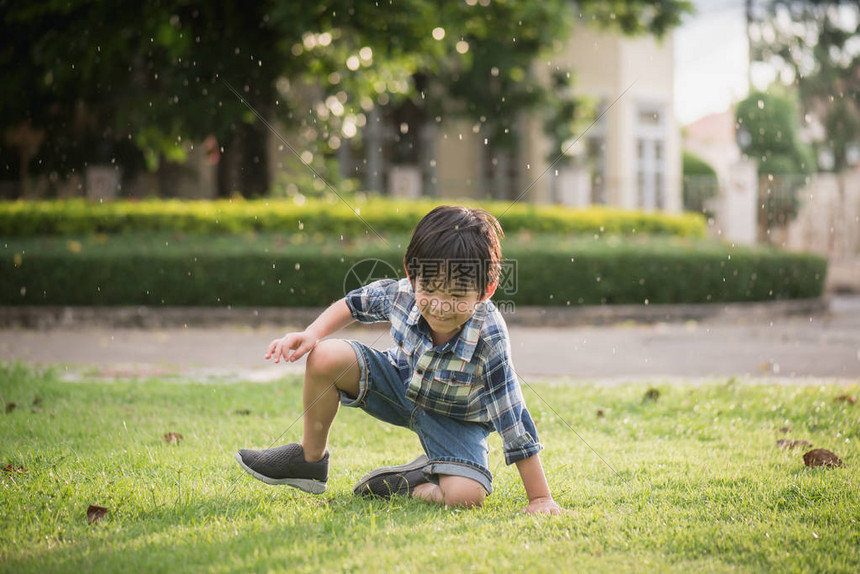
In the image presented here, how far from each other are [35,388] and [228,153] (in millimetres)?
10488

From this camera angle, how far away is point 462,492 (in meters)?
2.59

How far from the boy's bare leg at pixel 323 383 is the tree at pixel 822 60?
17408mm

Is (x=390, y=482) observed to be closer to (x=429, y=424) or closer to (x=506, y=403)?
(x=429, y=424)

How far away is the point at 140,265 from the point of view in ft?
31.4

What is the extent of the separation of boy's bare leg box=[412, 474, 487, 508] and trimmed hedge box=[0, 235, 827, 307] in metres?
6.35

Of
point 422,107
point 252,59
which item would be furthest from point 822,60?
point 252,59

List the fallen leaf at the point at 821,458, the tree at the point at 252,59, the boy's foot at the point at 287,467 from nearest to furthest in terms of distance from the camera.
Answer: the boy's foot at the point at 287,467, the fallen leaf at the point at 821,458, the tree at the point at 252,59

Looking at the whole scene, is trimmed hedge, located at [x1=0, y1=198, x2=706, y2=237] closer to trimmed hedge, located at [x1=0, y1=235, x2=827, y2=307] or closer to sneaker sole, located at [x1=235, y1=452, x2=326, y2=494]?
trimmed hedge, located at [x1=0, y1=235, x2=827, y2=307]

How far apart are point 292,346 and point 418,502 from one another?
25.4 inches

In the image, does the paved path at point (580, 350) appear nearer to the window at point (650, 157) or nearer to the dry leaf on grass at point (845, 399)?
the dry leaf on grass at point (845, 399)

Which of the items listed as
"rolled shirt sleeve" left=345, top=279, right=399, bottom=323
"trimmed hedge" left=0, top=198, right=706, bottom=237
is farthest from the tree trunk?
"rolled shirt sleeve" left=345, top=279, right=399, bottom=323

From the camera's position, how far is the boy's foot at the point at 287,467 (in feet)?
8.71

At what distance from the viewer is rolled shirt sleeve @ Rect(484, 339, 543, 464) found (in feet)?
8.38

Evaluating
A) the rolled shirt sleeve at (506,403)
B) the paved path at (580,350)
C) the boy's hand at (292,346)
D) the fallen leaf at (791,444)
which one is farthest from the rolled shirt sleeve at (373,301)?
the paved path at (580,350)
